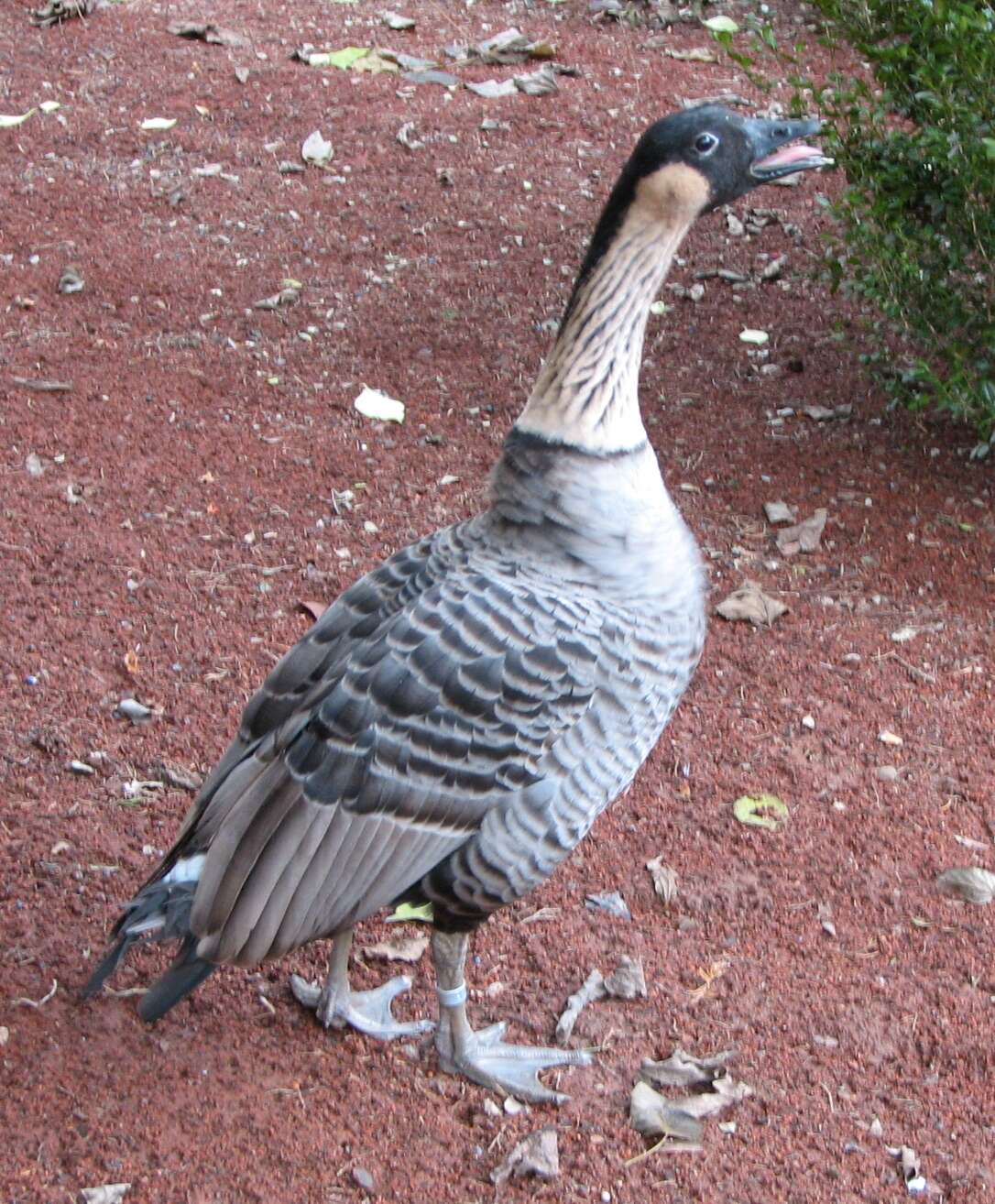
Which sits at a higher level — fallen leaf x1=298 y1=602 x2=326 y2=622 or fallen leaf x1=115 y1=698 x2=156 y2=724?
fallen leaf x1=298 y1=602 x2=326 y2=622

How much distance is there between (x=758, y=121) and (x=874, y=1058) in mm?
2482

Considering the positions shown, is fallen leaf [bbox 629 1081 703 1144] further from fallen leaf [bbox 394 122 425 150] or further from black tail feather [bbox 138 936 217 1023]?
fallen leaf [bbox 394 122 425 150]

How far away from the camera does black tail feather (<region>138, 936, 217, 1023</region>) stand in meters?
3.20

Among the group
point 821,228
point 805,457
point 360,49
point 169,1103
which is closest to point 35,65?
point 360,49

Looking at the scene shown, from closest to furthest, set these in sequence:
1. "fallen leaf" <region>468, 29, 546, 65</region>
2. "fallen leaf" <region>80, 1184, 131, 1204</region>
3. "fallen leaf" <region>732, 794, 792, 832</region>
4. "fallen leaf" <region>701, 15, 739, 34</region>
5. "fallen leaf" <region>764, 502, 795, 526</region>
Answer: "fallen leaf" <region>80, 1184, 131, 1204</region>
"fallen leaf" <region>732, 794, 792, 832</region>
"fallen leaf" <region>764, 502, 795, 526</region>
"fallen leaf" <region>468, 29, 546, 65</region>
"fallen leaf" <region>701, 15, 739, 34</region>

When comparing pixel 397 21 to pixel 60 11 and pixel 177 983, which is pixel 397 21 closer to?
pixel 60 11

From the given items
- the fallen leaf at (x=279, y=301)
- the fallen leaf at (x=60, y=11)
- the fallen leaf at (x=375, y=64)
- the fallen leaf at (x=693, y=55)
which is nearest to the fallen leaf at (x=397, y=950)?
the fallen leaf at (x=279, y=301)

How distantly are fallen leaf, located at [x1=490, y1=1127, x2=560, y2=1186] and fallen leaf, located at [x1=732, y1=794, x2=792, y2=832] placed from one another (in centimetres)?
135

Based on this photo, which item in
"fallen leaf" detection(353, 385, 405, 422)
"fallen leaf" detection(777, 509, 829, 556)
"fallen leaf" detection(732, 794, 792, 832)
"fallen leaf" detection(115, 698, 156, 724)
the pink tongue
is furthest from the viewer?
"fallen leaf" detection(353, 385, 405, 422)

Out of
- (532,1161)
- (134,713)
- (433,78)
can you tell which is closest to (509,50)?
(433,78)

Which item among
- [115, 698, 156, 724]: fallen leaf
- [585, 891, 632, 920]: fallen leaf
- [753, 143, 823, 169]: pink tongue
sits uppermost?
[753, 143, 823, 169]: pink tongue

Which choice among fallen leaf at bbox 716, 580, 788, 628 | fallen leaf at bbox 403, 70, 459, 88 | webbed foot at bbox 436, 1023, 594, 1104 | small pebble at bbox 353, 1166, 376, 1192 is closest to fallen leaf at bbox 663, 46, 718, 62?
fallen leaf at bbox 403, 70, 459, 88

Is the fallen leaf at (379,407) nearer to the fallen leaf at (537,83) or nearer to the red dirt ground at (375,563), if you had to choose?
the red dirt ground at (375,563)

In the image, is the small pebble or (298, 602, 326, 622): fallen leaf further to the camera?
(298, 602, 326, 622): fallen leaf
